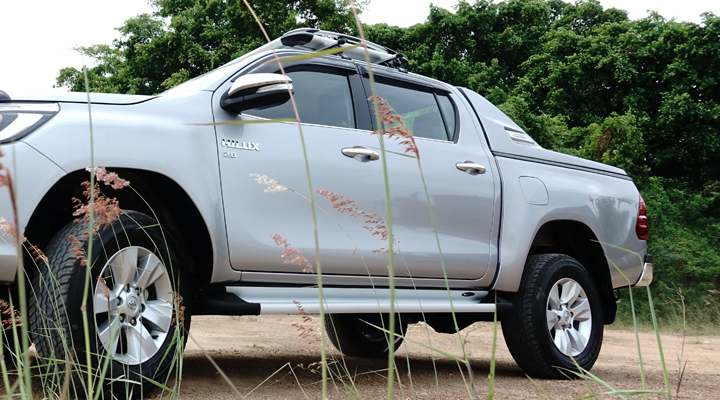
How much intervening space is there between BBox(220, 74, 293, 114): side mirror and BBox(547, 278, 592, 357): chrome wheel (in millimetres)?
Answer: 2234

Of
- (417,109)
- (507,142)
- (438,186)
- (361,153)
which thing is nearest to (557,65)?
(507,142)

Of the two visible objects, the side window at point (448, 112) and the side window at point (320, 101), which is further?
the side window at point (448, 112)

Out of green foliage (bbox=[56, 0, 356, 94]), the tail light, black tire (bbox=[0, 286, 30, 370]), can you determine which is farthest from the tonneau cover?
green foliage (bbox=[56, 0, 356, 94])

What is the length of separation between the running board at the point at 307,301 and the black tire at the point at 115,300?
20 centimetres

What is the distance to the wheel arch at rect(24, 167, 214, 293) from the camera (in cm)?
267

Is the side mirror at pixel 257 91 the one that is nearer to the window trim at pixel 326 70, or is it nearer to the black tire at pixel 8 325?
Answer: the window trim at pixel 326 70

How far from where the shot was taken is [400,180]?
3.50 m

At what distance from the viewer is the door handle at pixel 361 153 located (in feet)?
10.9

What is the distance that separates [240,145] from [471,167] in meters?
1.54

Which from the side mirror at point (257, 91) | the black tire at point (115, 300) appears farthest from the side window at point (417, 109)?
the black tire at point (115, 300)

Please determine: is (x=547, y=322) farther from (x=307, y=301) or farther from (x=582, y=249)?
(x=307, y=301)

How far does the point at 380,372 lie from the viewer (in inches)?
161

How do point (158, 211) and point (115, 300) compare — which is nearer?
point (115, 300)

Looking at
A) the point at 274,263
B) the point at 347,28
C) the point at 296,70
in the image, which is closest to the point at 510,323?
the point at 274,263
